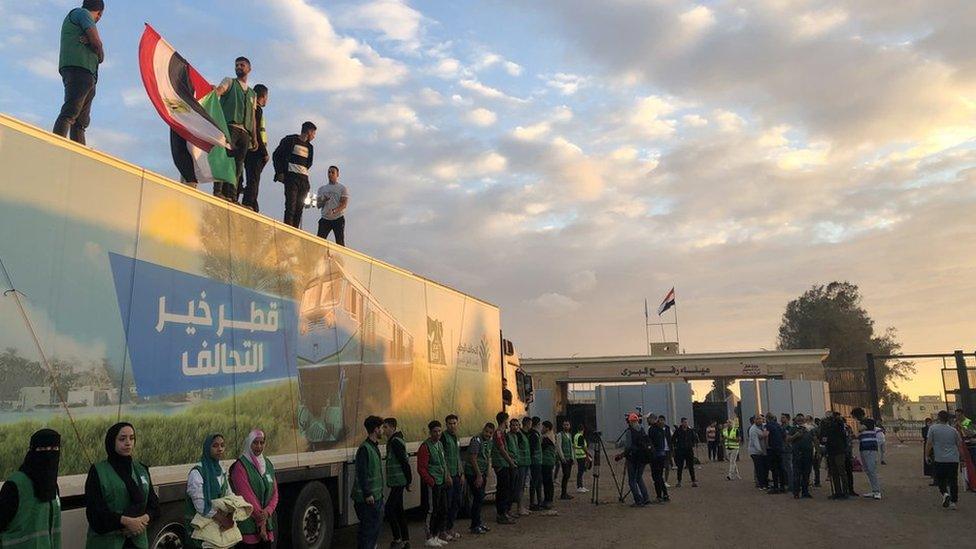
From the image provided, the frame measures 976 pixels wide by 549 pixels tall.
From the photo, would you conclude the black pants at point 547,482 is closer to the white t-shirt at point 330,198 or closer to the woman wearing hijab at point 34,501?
the white t-shirt at point 330,198

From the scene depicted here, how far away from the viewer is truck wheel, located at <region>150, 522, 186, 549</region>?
20.6 feet

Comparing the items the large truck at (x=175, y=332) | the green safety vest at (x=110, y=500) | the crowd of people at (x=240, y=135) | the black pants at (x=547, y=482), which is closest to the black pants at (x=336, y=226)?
the crowd of people at (x=240, y=135)

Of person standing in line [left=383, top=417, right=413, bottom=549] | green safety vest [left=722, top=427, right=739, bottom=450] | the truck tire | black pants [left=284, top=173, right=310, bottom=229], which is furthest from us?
green safety vest [left=722, top=427, right=739, bottom=450]

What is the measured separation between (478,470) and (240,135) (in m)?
6.19

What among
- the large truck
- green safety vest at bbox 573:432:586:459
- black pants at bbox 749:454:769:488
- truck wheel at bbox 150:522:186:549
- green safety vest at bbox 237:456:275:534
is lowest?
black pants at bbox 749:454:769:488

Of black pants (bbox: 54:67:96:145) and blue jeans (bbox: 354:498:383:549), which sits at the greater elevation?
black pants (bbox: 54:67:96:145)

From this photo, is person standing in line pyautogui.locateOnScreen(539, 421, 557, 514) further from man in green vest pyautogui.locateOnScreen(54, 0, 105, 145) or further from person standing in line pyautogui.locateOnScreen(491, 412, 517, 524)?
man in green vest pyautogui.locateOnScreen(54, 0, 105, 145)

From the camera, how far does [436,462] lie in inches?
404

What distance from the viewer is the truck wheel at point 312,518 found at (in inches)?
324

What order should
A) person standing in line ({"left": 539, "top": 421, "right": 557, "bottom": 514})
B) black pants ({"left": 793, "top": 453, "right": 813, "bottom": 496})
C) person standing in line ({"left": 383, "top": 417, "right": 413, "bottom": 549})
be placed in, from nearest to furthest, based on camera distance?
person standing in line ({"left": 383, "top": 417, "right": 413, "bottom": 549})
person standing in line ({"left": 539, "top": 421, "right": 557, "bottom": 514})
black pants ({"left": 793, "top": 453, "right": 813, "bottom": 496})

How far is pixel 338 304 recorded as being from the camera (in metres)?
9.41

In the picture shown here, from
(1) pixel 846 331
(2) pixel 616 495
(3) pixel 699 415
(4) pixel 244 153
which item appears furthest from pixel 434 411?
(1) pixel 846 331

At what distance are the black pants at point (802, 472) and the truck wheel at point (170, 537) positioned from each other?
42.0 feet

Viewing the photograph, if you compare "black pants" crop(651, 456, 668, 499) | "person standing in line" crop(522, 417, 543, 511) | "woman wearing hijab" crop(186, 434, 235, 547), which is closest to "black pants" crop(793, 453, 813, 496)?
"black pants" crop(651, 456, 668, 499)
